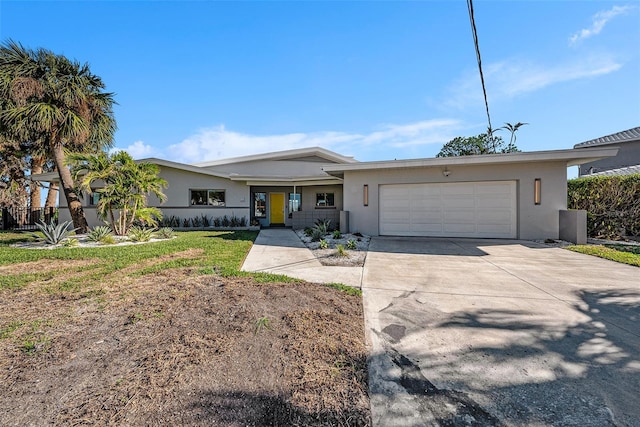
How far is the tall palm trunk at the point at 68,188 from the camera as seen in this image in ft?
34.6

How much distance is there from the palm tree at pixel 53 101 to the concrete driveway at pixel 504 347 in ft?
39.0

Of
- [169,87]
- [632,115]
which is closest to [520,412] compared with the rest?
[632,115]

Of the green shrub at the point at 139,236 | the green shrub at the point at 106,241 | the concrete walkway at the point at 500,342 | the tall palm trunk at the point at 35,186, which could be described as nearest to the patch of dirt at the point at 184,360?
the concrete walkway at the point at 500,342

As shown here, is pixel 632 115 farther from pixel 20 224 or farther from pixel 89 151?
pixel 20 224

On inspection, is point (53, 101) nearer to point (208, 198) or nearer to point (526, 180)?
point (208, 198)

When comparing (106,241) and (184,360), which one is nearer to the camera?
(184,360)

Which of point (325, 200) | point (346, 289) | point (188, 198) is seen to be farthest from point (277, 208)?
point (346, 289)

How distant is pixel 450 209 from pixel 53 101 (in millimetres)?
14808

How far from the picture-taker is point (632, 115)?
9562 mm

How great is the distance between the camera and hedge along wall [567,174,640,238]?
9.27m

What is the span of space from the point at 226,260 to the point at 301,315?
365 cm

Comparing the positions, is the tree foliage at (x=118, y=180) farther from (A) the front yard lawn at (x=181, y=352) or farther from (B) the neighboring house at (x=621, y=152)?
(B) the neighboring house at (x=621, y=152)

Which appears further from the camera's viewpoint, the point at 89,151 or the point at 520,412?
the point at 89,151

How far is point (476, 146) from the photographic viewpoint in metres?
33.2
